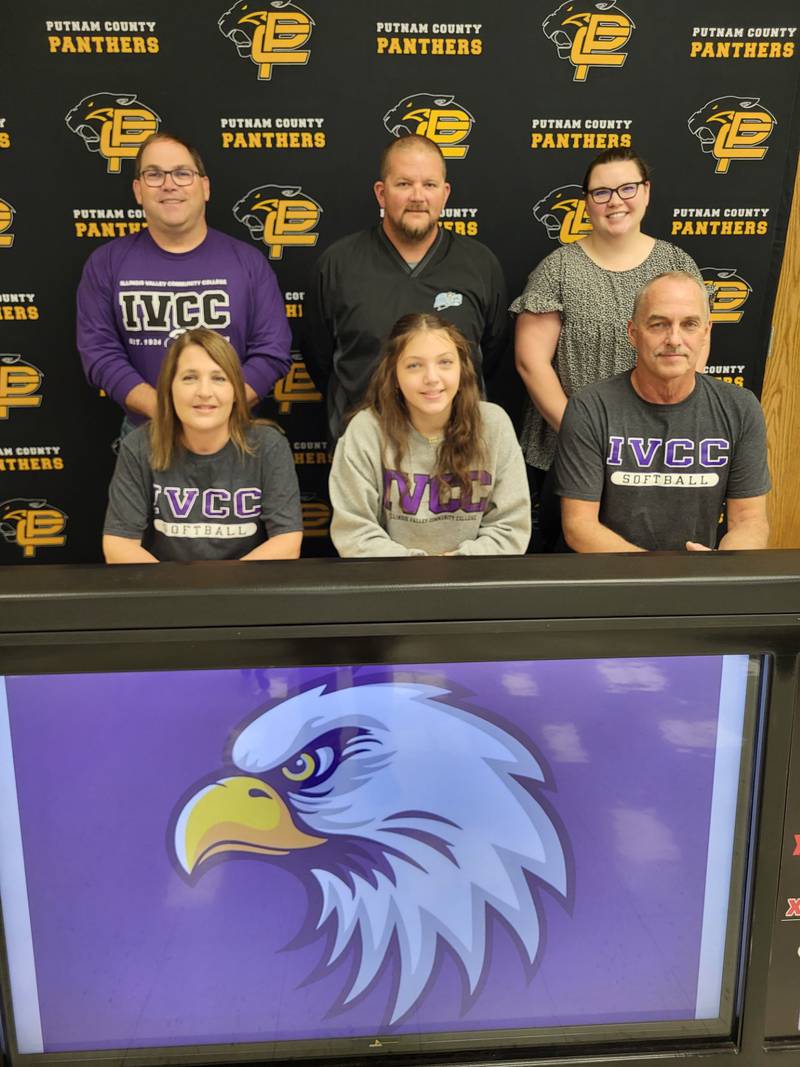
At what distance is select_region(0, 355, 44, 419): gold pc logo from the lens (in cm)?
399

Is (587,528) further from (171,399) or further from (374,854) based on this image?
(374,854)

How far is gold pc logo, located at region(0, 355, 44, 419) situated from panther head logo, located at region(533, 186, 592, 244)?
2.20 meters

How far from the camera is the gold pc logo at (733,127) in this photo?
152 inches

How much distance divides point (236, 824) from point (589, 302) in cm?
276

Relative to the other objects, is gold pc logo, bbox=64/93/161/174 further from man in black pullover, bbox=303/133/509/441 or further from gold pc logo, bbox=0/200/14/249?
man in black pullover, bbox=303/133/509/441

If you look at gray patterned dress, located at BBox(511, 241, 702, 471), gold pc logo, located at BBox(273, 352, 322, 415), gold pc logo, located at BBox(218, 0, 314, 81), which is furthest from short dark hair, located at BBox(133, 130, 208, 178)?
gray patterned dress, located at BBox(511, 241, 702, 471)

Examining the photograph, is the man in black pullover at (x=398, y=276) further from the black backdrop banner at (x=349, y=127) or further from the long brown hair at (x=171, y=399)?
the black backdrop banner at (x=349, y=127)

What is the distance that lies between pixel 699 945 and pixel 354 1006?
11.5 inches

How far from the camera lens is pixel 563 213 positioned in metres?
3.96

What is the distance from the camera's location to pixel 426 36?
3721 millimetres

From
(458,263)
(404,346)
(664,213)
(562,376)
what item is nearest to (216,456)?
(404,346)

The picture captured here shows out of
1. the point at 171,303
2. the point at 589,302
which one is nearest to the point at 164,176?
the point at 171,303

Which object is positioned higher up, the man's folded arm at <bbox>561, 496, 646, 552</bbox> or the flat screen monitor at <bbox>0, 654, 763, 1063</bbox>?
the flat screen monitor at <bbox>0, 654, 763, 1063</bbox>

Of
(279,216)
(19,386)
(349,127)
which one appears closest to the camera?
(349,127)
